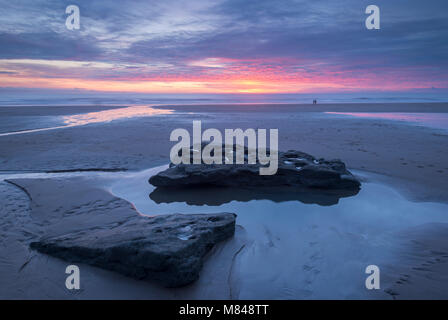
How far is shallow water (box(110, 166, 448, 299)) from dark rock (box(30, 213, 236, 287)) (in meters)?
0.50

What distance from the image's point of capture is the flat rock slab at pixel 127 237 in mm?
2934

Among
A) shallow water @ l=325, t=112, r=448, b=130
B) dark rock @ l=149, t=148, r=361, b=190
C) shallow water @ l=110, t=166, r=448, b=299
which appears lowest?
shallow water @ l=110, t=166, r=448, b=299

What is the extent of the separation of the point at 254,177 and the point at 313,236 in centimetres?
219

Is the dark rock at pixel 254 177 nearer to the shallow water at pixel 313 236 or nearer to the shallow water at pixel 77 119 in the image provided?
the shallow water at pixel 313 236

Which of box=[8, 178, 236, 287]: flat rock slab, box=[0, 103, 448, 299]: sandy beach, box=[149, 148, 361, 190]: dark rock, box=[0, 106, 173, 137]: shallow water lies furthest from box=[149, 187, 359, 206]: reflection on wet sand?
box=[0, 106, 173, 137]: shallow water

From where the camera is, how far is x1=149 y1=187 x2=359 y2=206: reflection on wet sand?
17.7ft

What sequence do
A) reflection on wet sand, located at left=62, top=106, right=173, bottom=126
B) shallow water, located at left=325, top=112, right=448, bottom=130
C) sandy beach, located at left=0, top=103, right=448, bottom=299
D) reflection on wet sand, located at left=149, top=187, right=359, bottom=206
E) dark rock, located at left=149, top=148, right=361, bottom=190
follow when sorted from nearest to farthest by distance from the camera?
sandy beach, located at left=0, top=103, right=448, bottom=299
reflection on wet sand, located at left=149, top=187, right=359, bottom=206
dark rock, located at left=149, top=148, right=361, bottom=190
shallow water, located at left=325, top=112, right=448, bottom=130
reflection on wet sand, located at left=62, top=106, right=173, bottom=126

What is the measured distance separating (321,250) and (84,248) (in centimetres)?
300

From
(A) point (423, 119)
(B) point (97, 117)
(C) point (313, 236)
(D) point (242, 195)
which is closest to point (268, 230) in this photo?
(C) point (313, 236)

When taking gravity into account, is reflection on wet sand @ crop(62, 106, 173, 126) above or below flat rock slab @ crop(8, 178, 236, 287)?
above

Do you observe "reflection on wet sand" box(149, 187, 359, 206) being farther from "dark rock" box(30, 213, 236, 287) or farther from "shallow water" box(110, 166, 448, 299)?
"dark rock" box(30, 213, 236, 287)

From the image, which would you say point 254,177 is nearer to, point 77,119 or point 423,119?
point 423,119

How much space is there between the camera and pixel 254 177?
5.95 metres
